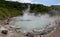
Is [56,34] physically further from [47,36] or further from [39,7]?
[39,7]

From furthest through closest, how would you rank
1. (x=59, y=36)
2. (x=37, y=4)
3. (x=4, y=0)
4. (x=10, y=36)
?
(x=37, y=4)
(x=4, y=0)
(x=10, y=36)
(x=59, y=36)

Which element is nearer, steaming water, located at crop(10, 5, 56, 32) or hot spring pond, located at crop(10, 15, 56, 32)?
hot spring pond, located at crop(10, 15, 56, 32)

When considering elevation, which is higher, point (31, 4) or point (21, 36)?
point (31, 4)

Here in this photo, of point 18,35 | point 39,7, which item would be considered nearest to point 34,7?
point 39,7

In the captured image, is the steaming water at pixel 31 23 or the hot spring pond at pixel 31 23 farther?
the steaming water at pixel 31 23

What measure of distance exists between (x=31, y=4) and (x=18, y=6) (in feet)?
26.7

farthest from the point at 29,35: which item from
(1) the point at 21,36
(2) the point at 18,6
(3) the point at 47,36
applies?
(2) the point at 18,6

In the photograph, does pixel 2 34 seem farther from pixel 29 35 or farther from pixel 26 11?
pixel 26 11

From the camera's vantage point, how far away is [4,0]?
84.5 metres

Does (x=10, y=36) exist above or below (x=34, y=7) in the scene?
below

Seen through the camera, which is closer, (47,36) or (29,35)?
(47,36)

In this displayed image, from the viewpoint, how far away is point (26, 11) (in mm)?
88438

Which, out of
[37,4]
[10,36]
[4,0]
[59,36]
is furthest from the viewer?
[37,4]

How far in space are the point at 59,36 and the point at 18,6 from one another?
205 feet
